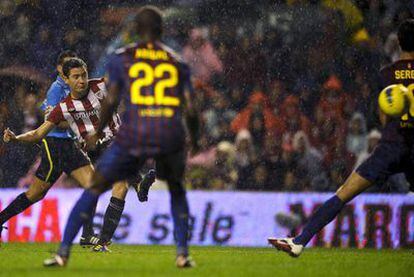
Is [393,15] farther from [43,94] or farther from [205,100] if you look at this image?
[43,94]

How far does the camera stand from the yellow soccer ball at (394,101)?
10.4m

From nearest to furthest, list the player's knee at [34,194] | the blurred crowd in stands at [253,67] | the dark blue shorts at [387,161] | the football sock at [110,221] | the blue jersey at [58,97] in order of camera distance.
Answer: the dark blue shorts at [387,161], the football sock at [110,221], the blue jersey at [58,97], the player's knee at [34,194], the blurred crowd in stands at [253,67]

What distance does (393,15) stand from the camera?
744 inches

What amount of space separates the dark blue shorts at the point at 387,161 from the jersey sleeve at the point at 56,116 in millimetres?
3297

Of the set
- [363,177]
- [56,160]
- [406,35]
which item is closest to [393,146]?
[363,177]

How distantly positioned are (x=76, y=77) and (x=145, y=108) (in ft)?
10.0

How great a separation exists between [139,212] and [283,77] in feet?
12.9

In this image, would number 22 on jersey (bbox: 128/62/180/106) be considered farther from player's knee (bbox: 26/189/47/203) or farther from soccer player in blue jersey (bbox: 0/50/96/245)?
player's knee (bbox: 26/189/47/203)

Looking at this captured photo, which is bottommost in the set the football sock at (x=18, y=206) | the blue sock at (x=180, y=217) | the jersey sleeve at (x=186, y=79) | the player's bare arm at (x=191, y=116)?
the football sock at (x=18, y=206)

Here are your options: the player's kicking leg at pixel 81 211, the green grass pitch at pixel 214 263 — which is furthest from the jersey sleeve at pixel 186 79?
the green grass pitch at pixel 214 263

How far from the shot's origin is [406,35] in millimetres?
10656

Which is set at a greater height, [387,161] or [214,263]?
[387,161]

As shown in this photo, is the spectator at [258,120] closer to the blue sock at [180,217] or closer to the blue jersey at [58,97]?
the blue jersey at [58,97]

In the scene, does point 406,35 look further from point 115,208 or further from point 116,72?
point 115,208
